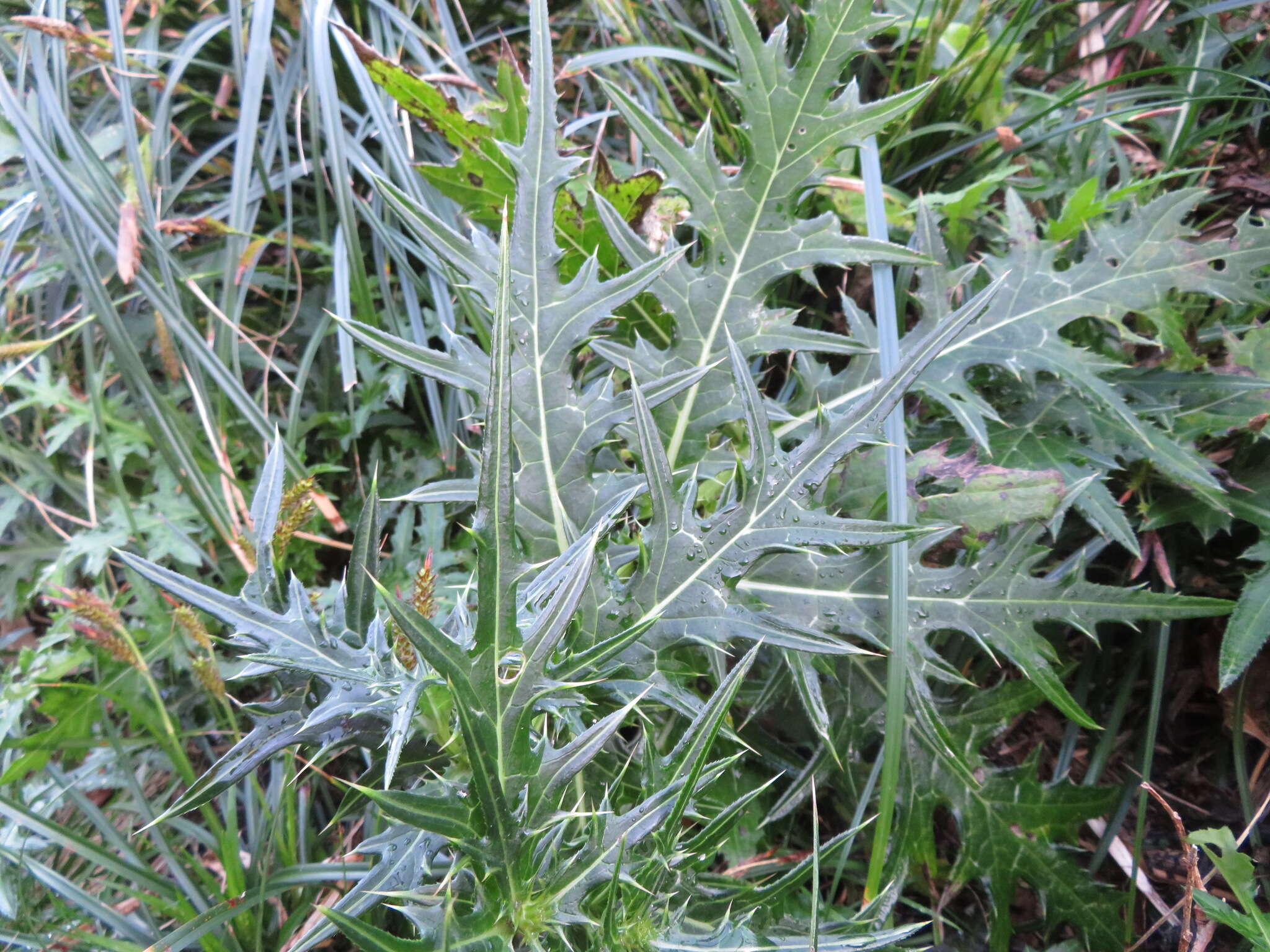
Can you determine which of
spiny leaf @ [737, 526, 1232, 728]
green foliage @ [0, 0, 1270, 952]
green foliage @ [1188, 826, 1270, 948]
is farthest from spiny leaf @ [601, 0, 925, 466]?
green foliage @ [1188, 826, 1270, 948]

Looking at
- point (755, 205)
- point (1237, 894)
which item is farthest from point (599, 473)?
point (1237, 894)

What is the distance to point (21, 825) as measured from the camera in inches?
47.4

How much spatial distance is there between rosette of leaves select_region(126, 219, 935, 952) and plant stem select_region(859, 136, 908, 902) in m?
0.14

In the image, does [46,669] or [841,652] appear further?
[46,669]

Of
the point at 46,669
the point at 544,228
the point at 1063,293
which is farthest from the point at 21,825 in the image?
the point at 1063,293

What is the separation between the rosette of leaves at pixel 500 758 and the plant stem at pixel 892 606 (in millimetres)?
139

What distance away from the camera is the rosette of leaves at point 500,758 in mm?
583

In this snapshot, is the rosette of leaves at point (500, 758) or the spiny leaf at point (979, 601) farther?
the spiny leaf at point (979, 601)

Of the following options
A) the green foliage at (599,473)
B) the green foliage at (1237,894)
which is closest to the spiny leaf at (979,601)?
the green foliage at (599,473)

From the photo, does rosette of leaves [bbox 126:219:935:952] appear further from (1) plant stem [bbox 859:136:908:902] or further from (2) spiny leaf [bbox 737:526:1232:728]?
(2) spiny leaf [bbox 737:526:1232:728]

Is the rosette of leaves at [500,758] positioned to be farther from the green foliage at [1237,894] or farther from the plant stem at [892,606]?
the green foliage at [1237,894]

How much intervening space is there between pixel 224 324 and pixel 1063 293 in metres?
1.46

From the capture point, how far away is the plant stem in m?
0.91

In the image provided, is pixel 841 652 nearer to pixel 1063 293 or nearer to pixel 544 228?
pixel 544 228
